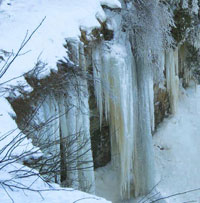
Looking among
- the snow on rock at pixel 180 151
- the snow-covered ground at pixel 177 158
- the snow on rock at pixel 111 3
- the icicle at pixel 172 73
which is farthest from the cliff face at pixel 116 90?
the snow on rock at pixel 180 151

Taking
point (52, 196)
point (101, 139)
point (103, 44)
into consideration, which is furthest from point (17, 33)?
point (101, 139)

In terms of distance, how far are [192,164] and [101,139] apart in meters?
2.23

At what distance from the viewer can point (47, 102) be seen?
3.99m

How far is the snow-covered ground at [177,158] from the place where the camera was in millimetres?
7086

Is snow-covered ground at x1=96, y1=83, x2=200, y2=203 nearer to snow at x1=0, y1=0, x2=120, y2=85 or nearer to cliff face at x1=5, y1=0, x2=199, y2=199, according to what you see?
cliff face at x1=5, y1=0, x2=199, y2=199

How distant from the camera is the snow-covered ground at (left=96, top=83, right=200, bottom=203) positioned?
7.09 meters

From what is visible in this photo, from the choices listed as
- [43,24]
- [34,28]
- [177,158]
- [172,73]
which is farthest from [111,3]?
[177,158]

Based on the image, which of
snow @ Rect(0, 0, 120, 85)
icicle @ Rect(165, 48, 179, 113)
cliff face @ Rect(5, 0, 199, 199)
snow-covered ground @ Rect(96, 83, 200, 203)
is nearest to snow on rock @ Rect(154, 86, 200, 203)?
snow-covered ground @ Rect(96, 83, 200, 203)

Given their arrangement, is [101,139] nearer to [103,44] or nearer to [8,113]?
[103,44]

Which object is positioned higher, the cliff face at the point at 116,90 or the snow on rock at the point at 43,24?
the snow on rock at the point at 43,24

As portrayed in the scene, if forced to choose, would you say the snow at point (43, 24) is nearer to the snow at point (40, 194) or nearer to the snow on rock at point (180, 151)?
the snow at point (40, 194)

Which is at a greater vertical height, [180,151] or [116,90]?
[116,90]

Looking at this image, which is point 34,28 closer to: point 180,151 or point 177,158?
point 177,158

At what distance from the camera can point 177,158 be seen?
8000 mm
